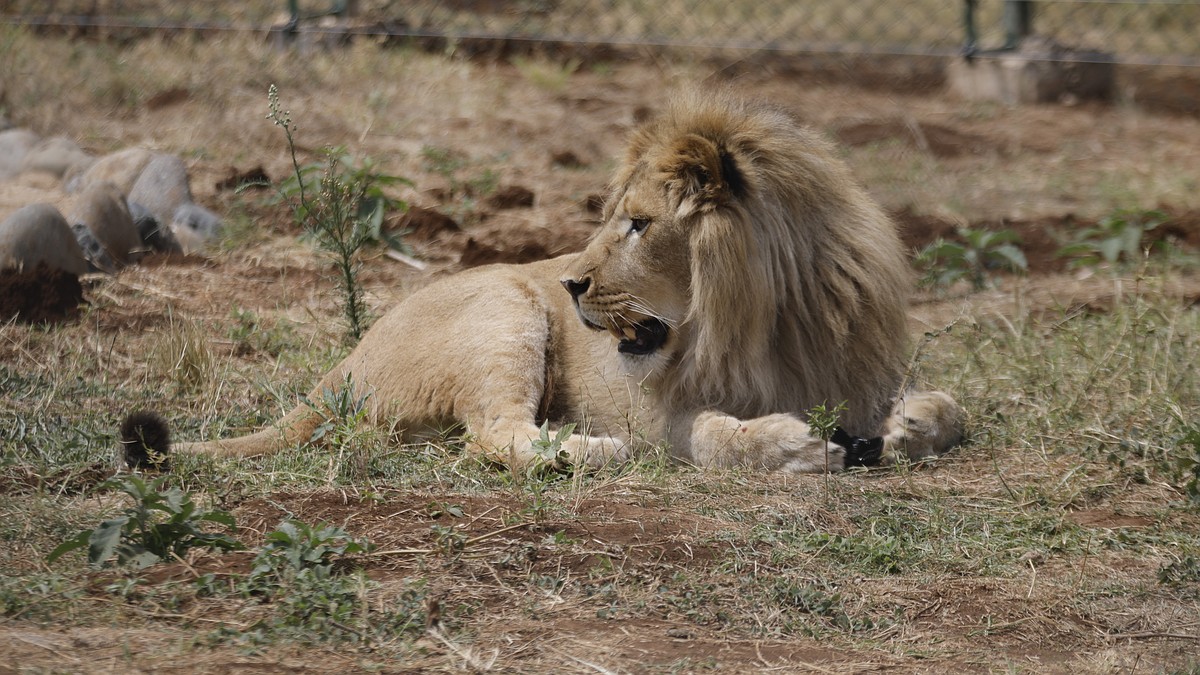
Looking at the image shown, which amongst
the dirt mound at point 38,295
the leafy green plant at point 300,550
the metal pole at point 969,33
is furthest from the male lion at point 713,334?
the metal pole at point 969,33

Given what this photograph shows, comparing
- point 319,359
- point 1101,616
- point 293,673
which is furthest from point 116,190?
point 1101,616

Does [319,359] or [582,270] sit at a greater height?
[582,270]

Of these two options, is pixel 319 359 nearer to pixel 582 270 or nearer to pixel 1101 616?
pixel 582 270

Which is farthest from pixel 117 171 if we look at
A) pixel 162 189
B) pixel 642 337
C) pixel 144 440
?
pixel 642 337

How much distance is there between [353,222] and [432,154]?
203 centimetres

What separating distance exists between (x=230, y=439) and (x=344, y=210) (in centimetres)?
131

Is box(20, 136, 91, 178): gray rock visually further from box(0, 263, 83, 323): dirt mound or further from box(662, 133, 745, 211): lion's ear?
box(662, 133, 745, 211): lion's ear

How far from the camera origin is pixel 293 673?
2689mm

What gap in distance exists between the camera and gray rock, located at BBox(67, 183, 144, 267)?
20.4ft

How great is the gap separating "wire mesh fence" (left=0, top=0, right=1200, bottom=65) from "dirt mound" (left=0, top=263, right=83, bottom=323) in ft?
14.7

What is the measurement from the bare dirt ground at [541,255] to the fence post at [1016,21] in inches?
21.7

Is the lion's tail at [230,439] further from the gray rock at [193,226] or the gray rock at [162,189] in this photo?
the gray rock at [162,189]

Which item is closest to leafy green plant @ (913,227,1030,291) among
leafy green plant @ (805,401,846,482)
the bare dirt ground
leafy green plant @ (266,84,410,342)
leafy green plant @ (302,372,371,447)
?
the bare dirt ground

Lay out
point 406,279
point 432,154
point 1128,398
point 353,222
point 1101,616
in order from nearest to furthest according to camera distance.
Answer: point 1101,616, point 1128,398, point 353,222, point 406,279, point 432,154
